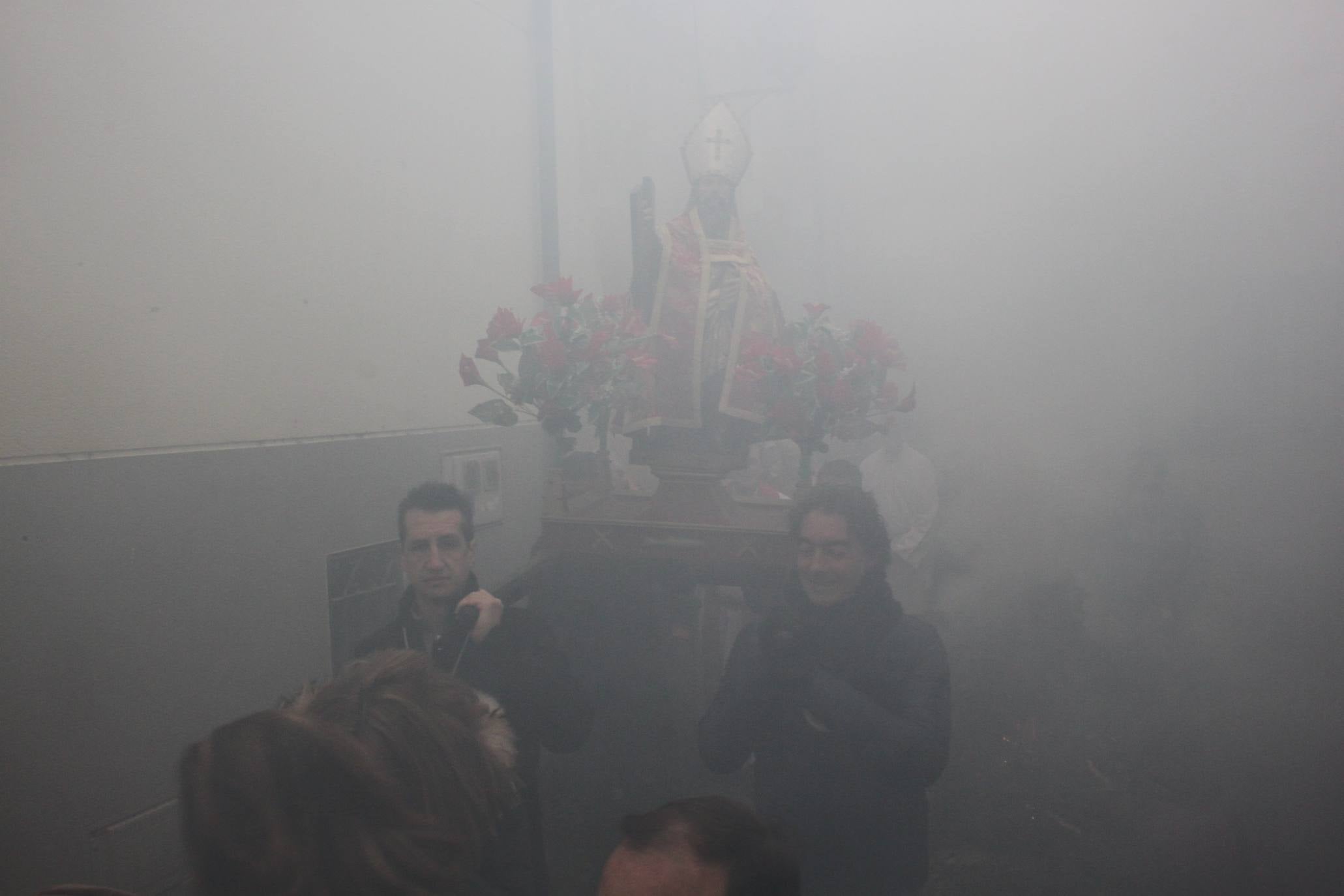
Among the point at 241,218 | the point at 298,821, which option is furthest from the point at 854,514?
the point at 241,218

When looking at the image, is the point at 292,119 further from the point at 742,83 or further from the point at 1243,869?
the point at 1243,869

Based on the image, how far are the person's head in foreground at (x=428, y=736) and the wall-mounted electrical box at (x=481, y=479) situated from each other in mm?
1455

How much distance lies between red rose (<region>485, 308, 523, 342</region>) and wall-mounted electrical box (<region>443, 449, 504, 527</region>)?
46 centimetres

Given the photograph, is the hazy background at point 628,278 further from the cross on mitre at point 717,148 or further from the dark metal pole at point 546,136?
the cross on mitre at point 717,148

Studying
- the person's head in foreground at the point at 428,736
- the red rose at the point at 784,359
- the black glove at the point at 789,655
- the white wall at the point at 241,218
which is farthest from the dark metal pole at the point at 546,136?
the person's head in foreground at the point at 428,736

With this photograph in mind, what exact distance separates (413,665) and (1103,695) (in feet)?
6.74

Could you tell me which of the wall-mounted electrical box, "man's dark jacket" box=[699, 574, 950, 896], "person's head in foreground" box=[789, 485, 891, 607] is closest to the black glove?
"man's dark jacket" box=[699, 574, 950, 896]

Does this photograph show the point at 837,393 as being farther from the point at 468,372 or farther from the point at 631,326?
the point at 468,372

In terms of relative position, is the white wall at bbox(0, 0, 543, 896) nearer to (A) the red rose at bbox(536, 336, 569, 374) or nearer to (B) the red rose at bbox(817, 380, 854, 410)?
(A) the red rose at bbox(536, 336, 569, 374)

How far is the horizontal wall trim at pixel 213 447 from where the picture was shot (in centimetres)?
142

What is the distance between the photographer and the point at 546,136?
309 cm

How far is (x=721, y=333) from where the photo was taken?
2.67 m

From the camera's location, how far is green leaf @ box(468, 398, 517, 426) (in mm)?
2363

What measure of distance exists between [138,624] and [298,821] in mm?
915
